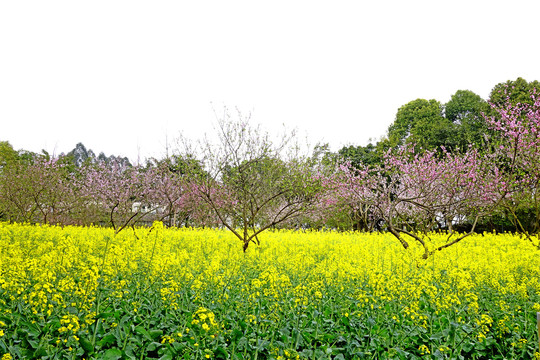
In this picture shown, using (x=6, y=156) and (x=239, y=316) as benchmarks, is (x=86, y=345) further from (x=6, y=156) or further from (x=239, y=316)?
(x=6, y=156)

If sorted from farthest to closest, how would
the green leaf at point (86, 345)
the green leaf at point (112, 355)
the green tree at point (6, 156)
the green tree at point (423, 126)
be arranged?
1. the green tree at point (423, 126)
2. the green tree at point (6, 156)
3. the green leaf at point (86, 345)
4. the green leaf at point (112, 355)

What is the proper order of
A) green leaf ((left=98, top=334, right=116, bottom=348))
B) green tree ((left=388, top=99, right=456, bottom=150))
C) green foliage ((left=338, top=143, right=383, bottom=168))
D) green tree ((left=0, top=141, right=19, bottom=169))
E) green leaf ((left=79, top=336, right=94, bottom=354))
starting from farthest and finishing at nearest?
green foliage ((left=338, top=143, right=383, bottom=168)) < green tree ((left=388, top=99, right=456, bottom=150)) < green tree ((left=0, top=141, right=19, bottom=169)) < green leaf ((left=98, top=334, right=116, bottom=348)) < green leaf ((left=79, top=336, right=94, bottom=354))

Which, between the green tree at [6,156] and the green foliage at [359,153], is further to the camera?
the green foliage at [359,153]

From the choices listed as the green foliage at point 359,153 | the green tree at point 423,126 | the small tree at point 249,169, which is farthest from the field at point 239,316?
the green foliage at point 359,153

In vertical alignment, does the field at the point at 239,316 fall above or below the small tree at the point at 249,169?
below

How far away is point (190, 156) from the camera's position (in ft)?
39.7

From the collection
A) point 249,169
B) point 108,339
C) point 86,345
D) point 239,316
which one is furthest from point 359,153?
point 86,345

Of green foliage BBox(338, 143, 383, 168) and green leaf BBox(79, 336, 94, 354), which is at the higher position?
green foliage BBox(338, 143, 383, 168)

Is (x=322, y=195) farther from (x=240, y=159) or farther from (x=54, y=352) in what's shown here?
(x=54, y=352)

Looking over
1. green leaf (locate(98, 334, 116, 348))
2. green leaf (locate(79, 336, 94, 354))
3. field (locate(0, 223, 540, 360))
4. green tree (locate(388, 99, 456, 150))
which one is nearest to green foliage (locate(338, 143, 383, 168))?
green tree (locate(388, 99, 456, 150))

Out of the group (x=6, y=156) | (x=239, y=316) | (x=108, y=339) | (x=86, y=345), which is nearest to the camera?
(x=86, y=345)

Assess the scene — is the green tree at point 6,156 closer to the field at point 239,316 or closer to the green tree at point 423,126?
the field at point 239,316

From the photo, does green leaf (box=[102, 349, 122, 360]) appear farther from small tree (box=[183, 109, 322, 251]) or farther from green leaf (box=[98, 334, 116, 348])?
small tree (box=[183, 109, 322, 251])

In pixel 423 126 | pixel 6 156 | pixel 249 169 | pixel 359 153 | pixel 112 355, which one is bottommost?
pixel 112 355
